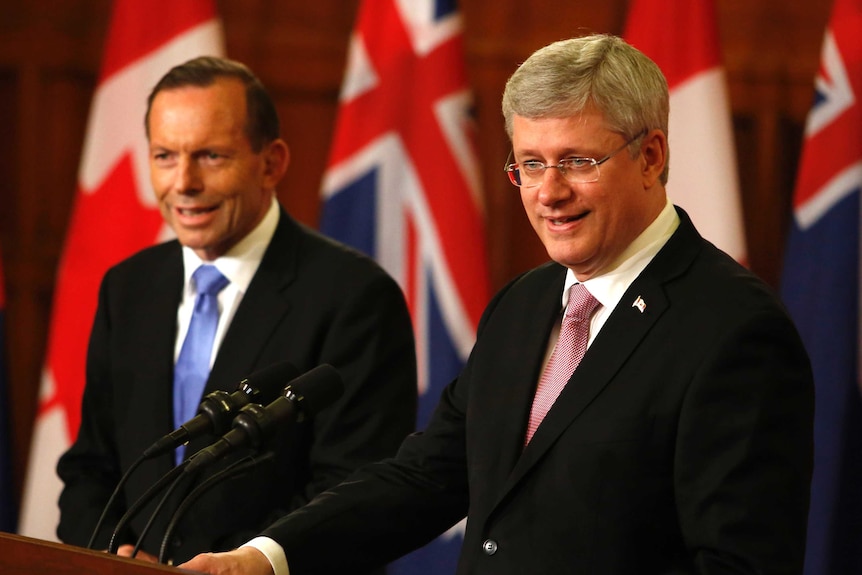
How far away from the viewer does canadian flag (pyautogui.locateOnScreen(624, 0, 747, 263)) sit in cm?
380

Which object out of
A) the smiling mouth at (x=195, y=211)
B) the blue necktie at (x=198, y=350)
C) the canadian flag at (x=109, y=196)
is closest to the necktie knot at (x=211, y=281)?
the blue necktie at (x=198, y=350)

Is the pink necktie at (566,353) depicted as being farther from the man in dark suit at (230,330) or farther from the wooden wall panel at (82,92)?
the wooden wall panel at (82,92)

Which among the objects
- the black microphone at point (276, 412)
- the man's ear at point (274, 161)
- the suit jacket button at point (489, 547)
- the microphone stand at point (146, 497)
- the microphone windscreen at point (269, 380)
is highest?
the man's ear at point (274, 161)

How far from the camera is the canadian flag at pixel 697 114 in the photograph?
12.5 feet

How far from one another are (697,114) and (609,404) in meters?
2.26

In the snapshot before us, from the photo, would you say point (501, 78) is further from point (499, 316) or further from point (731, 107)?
point (499, 316)

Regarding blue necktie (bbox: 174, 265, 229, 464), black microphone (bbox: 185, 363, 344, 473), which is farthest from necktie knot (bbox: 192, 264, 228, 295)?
black microphone (bbox: 185, 363, 344, 473)

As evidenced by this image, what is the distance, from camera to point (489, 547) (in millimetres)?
1904

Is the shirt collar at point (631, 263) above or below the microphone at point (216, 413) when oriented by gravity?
above

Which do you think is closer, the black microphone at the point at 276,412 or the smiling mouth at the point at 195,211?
the black microphone at the point at 276,412

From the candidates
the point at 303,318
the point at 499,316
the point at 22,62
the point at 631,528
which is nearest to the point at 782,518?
the point at 631,528

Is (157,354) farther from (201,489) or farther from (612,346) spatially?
(612,346)

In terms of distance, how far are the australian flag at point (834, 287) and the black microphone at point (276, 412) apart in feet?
7.15

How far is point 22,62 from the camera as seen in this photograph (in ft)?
14.9
